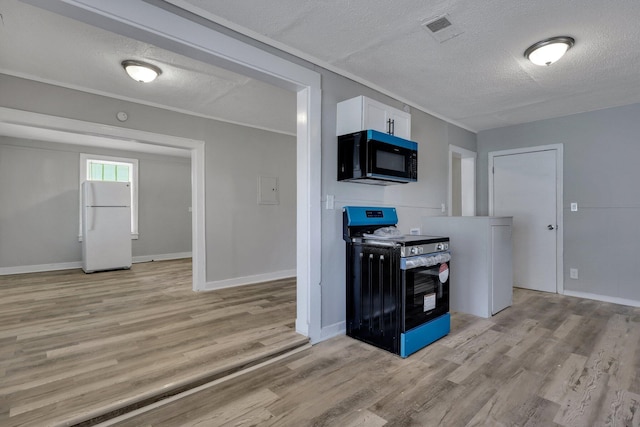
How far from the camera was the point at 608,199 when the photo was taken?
396 centimetres

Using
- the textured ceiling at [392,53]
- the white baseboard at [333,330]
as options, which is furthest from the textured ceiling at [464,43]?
the white baseboard at [333,330]

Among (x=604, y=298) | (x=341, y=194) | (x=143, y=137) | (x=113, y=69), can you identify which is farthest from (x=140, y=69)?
(x=604, y=298)

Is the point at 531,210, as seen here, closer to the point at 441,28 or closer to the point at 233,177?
the point at 441,28

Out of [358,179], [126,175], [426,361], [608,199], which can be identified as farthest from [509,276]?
[126,175]

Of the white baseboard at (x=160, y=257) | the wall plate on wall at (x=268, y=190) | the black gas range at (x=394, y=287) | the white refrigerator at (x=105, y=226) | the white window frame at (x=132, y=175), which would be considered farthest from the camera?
the white baseboard at (x=160, y=257)


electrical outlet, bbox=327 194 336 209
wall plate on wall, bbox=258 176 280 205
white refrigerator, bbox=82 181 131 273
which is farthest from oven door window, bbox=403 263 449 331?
white refrigerator, bbox=82 181 131 273

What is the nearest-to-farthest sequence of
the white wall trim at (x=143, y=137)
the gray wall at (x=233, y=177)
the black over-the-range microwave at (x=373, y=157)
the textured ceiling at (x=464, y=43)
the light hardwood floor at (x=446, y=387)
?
the light hardwood floor at (x=446, y=387), the textured ceiling at (x=464, y=43), the black over-the-range microwave at (x=373, y=157), the white wall trim at (x=143, y=137), the gray wall at (x=233, y=177)

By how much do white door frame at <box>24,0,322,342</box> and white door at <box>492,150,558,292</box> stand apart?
3479 mm

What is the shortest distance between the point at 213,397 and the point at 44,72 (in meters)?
3.30

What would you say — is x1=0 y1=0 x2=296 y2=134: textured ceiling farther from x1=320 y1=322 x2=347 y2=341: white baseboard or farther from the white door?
the white door

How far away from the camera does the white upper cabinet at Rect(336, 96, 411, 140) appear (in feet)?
9.24

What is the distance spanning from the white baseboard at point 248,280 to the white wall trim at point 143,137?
159 mm

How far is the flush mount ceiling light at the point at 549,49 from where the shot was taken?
Result: 245cm

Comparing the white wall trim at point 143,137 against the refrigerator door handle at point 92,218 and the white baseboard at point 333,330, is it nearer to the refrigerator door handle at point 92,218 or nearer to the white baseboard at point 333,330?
the refrigerator door handle at point 92,218
